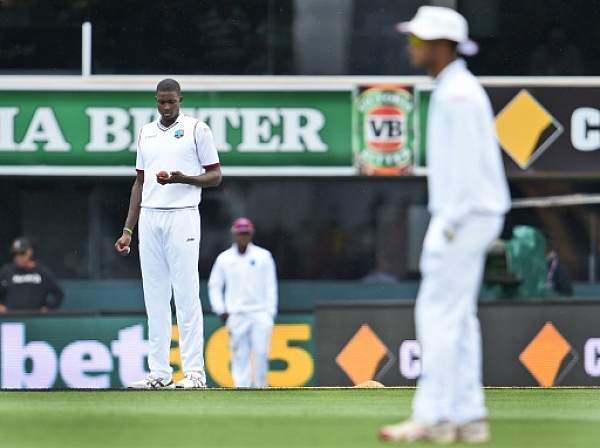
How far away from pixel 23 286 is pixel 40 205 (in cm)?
97

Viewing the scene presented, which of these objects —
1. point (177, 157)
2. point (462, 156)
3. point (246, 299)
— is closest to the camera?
point (462, 156)

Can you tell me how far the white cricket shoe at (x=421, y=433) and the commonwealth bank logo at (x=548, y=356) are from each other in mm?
10283

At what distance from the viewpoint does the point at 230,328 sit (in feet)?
61.0

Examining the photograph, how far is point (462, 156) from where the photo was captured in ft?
23.7

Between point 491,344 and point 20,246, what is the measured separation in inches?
204

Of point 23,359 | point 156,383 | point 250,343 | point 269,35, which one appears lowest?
point 23,359

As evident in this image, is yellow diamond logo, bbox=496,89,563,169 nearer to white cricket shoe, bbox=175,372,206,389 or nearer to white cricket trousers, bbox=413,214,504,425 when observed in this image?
white cricket shoe, bbox=175,372,206,389

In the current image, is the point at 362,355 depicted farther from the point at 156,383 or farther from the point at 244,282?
the point at 156,383

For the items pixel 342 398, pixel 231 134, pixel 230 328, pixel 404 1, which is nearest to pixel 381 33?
pixel 404 1

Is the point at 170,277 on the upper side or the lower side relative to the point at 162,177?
lower

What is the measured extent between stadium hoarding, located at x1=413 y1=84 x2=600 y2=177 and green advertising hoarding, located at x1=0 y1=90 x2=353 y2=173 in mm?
1090

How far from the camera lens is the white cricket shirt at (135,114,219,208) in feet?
34.8

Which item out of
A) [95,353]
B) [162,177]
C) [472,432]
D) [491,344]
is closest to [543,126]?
[491,344]

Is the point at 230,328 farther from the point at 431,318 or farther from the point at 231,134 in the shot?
the point at 431,318
